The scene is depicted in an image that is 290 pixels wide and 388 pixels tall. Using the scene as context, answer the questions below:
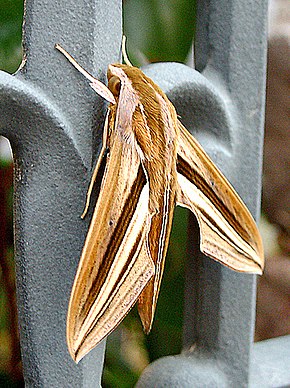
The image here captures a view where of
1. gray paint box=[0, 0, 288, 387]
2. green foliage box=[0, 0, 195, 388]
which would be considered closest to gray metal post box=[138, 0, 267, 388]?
gray paint box=[0, 0, 288, 387]

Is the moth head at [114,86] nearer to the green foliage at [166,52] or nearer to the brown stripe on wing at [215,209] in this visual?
the brown stripe on wing at [215,209]

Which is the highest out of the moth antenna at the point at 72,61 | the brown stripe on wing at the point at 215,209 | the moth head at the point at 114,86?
the moth antenna at the point at 72,61

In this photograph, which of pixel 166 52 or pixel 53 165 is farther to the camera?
pixel 166 52

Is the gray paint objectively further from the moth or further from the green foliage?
the green foliage

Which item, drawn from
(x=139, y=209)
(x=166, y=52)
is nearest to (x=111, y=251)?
(x=139, y=209)

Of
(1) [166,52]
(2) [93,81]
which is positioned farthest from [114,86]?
(1) [166,52]

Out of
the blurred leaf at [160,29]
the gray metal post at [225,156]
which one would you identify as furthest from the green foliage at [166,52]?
the gray metal post at [225,156]

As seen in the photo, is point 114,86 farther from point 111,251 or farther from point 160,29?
point 160,29

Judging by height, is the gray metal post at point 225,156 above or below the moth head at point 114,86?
below

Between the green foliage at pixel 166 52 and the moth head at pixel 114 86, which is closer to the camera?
the moth head at pixel 114 86
